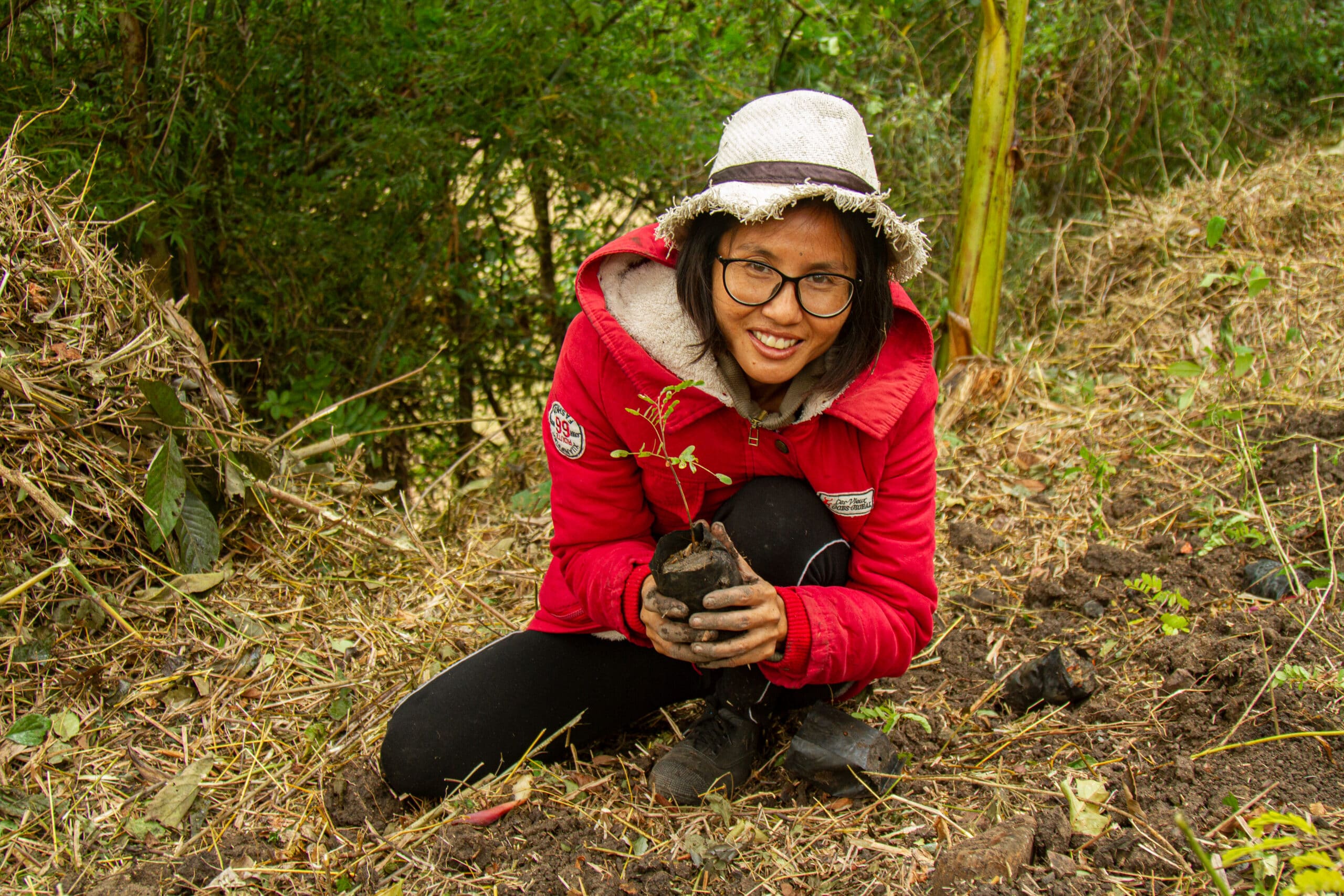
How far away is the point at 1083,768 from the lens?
1839mm

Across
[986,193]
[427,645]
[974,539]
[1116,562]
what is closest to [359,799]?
[427,645]

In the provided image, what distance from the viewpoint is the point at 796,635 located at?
1.72 metres

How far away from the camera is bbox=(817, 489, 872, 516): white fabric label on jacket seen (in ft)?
6.26

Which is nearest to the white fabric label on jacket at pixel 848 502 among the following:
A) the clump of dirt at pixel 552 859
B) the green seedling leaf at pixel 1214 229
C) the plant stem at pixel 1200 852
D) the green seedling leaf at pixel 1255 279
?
the clump of dirt at pixel 552 859

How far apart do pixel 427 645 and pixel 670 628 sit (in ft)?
3.14

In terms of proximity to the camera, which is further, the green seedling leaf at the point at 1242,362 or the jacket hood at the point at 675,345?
the green seedling leaf at the point at 1242,362

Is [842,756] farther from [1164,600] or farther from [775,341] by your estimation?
[1164,600]

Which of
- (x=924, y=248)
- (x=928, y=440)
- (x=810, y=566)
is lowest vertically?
(x=810, y=566)

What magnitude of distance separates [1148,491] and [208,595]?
103 inches

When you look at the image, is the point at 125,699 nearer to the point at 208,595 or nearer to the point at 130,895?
the point at 208,595

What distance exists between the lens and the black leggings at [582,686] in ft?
6.12

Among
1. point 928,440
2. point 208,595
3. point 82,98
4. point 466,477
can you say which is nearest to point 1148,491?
point 928,440

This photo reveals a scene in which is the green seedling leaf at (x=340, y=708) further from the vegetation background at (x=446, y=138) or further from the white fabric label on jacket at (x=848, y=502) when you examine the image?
the white fabric label on jacket at (x=848, y=502)

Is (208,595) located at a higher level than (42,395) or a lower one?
lower
